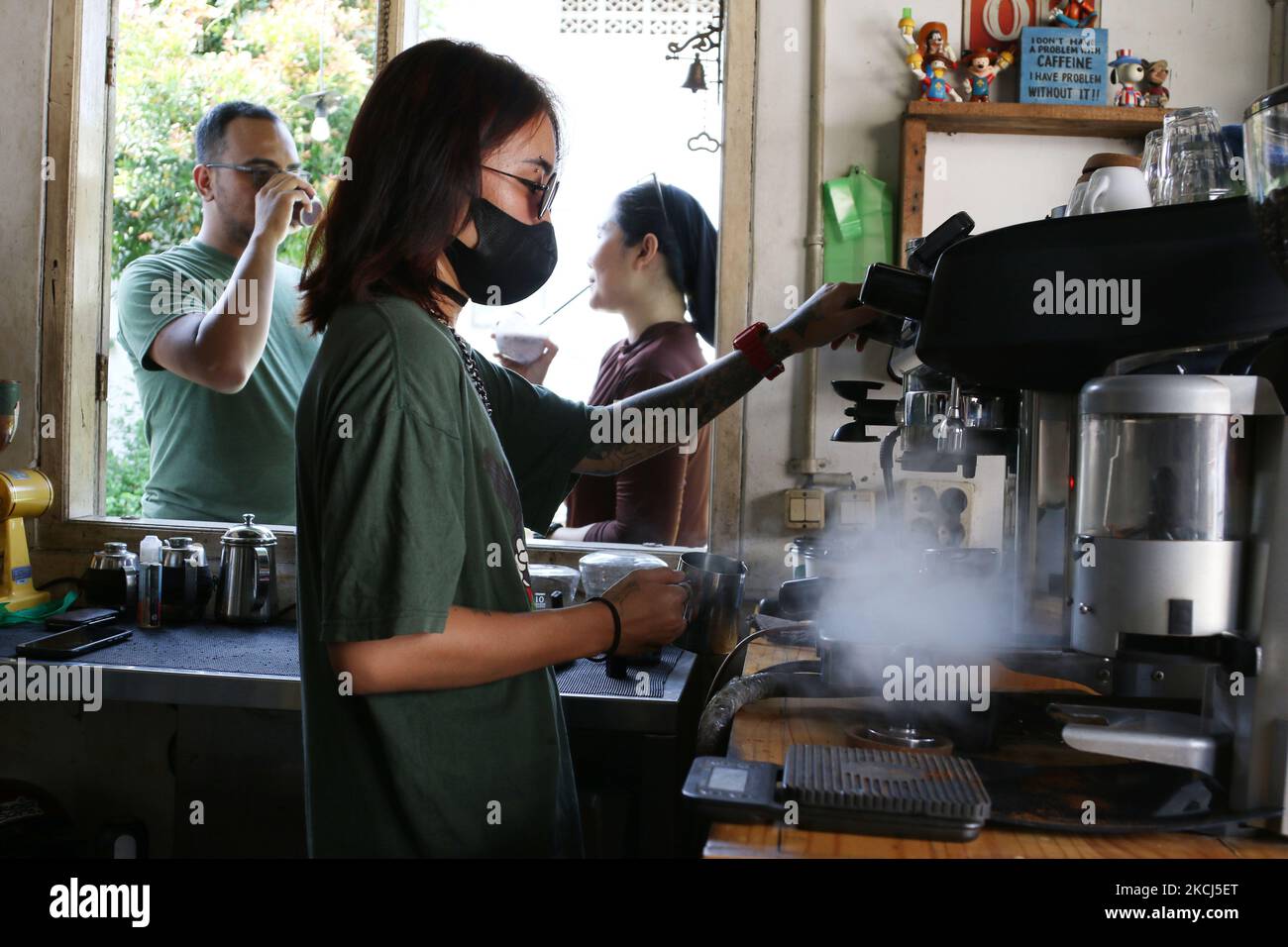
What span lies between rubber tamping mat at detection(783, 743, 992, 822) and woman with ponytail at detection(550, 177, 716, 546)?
1376mm

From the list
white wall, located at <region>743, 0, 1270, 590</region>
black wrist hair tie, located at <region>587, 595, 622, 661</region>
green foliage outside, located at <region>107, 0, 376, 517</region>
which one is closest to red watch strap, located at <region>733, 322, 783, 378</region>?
white wall, located at <region>743, 0, 1270, 590</region>

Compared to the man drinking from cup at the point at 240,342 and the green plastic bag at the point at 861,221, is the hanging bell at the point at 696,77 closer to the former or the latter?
the green plastic bag at the point at 861,221

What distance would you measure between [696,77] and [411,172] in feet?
4.62

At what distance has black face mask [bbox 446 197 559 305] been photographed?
47.8 inches

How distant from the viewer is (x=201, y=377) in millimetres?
2162

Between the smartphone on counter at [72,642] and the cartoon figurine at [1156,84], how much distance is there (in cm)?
236

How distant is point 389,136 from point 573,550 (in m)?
1.26

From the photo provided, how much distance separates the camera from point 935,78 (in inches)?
80.5

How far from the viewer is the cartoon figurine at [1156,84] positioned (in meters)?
2.02

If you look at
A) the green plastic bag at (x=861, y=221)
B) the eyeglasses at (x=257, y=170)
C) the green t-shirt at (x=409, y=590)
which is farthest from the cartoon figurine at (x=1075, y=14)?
the eyeglasses at (x=257, y=170)

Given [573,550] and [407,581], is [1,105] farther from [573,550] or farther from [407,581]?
[407,581]

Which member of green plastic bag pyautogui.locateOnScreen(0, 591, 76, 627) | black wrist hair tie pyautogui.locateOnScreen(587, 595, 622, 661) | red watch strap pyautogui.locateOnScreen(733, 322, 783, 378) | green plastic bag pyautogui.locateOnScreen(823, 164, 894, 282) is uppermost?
green plastic bag pyautogui.locateOnScreen(823, 164, 894, 282)

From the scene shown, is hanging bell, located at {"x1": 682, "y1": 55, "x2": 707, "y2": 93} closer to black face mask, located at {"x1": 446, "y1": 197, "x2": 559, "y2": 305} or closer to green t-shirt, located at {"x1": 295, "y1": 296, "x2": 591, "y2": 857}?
black face mask, located at {"x1": 446, "y1": 197, "x2": 559, "y2": 305}
